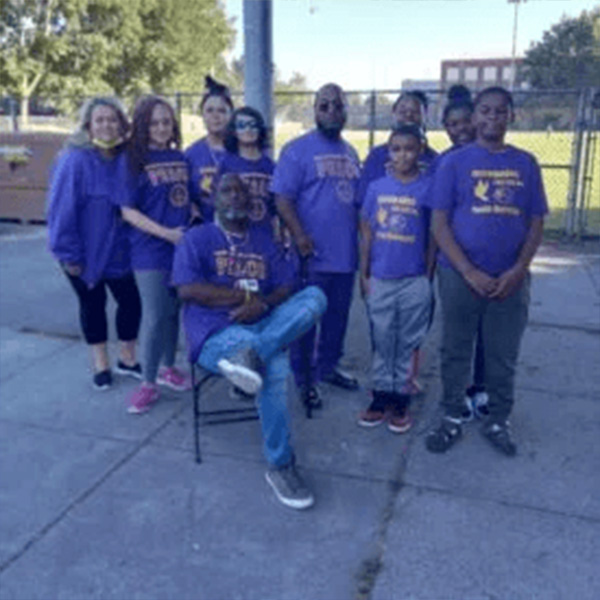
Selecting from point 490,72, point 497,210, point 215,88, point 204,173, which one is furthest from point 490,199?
point 490,72

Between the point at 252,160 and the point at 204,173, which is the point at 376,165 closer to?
the point at 252,160

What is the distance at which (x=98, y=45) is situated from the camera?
93.4 ft

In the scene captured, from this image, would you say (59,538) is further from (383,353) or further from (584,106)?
(584,106)

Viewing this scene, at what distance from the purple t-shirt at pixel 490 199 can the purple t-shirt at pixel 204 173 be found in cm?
147

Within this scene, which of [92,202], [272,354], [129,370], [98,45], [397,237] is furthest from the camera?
[98,45]

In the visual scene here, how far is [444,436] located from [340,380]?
1.03 m

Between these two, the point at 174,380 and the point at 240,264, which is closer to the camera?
the point at 240,264

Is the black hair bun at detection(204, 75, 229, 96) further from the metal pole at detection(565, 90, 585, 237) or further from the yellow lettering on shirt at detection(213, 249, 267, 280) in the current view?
the metal pole at detection(565, 90, 585, 237)

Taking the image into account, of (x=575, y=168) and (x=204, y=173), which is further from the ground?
(x=204, y=173)

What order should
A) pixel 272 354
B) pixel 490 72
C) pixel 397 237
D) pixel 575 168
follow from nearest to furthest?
pixel 272 354 → pixel 397 237 → pixel 575 168 → pixel 490 72

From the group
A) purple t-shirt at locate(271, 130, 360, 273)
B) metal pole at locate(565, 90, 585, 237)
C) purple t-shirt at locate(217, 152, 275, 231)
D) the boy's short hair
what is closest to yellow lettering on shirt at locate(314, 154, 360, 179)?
purple t-shirt at locate(271, 130, 360, 273)

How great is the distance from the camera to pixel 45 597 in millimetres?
2814

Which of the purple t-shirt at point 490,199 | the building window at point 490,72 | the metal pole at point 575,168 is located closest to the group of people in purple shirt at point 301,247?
the purple t-shirt at point 490,199

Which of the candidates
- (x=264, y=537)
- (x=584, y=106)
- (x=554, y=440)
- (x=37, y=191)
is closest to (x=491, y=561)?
(x=264, y=537)
